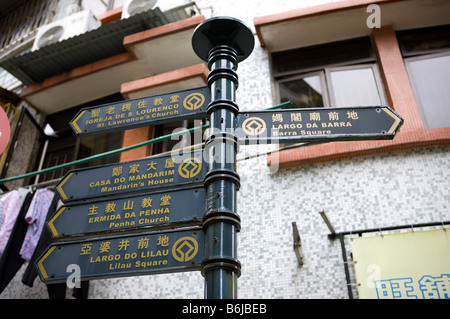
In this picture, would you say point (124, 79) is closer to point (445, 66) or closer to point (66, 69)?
point (66, 69)

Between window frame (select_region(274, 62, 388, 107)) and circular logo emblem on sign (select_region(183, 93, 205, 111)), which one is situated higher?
window frame (select_region(274, 62, 388, 107))

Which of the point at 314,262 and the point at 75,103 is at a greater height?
the point at 75,103

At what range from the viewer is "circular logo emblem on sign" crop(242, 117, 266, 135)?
3.13 metres

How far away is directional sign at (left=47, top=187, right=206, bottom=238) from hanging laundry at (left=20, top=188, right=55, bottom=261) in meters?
2.04

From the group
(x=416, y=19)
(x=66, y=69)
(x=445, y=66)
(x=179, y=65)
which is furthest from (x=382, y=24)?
(x=66, y=69)

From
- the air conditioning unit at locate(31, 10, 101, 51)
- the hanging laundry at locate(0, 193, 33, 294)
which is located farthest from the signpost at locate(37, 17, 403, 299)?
the air conditioning unit at locate(31, 10, 101, 51)

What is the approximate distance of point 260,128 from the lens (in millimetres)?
3162

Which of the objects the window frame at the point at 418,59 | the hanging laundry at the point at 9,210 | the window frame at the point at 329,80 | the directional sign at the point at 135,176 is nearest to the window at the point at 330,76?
the window frame at the point at 329,80

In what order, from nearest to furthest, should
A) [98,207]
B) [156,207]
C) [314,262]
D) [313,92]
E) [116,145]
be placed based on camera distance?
[156,207] → [98,207] → [314,262] → [313,92] → [116,145]

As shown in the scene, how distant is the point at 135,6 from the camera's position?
24.8ft

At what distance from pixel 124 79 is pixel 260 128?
4974 millimetres

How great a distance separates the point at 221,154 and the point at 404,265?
2298 mm

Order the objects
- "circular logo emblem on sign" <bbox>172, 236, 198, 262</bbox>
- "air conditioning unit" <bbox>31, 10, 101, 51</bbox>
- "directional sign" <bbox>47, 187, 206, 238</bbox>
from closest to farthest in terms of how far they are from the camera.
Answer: "circular logo emblem on sign" <bbox>172, 236, 198, 262</bbox>, "directional sign" <bbox>47, 187, 206, 238</bbox>, "air conditioning unit" <bbox>31, 10, 101, 51</bbox>

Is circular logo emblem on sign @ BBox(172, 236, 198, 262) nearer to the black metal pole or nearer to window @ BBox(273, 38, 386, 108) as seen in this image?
the black metal pole
